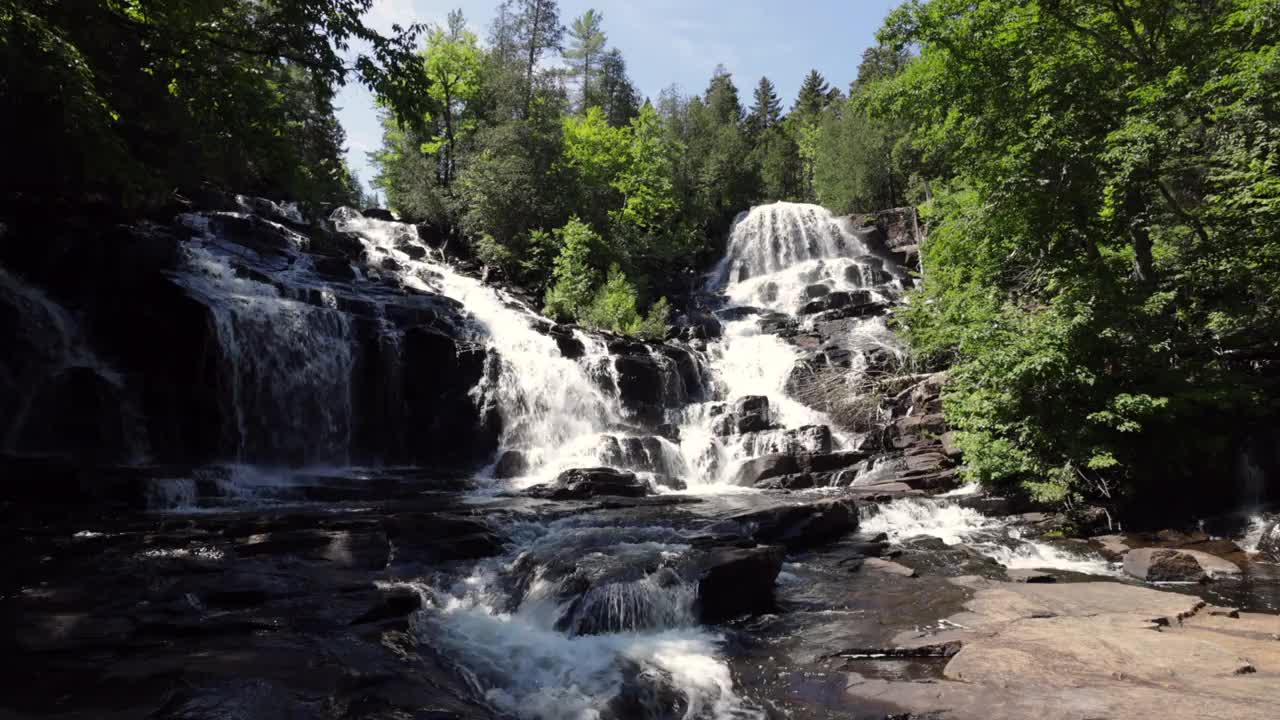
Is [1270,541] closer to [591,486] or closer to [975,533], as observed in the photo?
[975,533]

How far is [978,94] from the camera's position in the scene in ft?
42.3

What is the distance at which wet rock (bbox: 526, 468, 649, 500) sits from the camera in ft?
45.0

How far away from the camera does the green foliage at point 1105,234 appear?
10594 mm

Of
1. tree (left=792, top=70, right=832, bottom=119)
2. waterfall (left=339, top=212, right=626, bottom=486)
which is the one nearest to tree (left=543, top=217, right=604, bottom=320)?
waterfall (left=339, top=212, right=626, bottom=486)

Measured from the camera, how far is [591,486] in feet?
45.9

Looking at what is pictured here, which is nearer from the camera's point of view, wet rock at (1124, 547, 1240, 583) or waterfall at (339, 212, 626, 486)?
wet rock at (1124, 547, 1240, 583)

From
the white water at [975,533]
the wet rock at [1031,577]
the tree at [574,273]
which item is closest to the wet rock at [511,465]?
the white water at [975,533]

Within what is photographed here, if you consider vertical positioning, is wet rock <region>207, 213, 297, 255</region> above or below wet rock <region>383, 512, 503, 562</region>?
above

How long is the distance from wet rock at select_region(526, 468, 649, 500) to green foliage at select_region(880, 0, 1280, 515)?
676 cm

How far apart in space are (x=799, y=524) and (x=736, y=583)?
342cm

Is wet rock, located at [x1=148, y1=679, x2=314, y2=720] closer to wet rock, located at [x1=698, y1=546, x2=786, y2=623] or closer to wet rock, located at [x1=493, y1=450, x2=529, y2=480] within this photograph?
wet rock, located at [x1=698, y1=546, x2=786, y2=623]

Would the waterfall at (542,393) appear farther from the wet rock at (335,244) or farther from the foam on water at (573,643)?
the foam on water at (573,643)

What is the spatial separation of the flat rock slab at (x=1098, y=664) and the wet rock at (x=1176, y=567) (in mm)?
1735

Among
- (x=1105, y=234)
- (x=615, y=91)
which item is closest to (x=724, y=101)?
(x=615, y=91)
